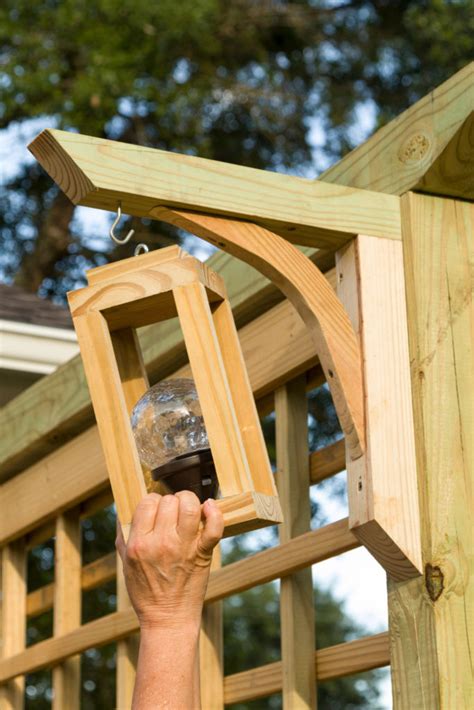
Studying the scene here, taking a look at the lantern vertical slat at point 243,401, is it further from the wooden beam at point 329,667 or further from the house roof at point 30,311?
the house roof at point 30,311

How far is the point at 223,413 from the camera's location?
1.71 m

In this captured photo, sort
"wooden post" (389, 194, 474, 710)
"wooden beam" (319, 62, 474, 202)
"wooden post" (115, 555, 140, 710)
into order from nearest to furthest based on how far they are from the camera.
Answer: "wooden post" (389, 194, 474, 710)
"wooden beam" (319, 62, 474, 202)
"wooden post" (115, 555, 140, 710)

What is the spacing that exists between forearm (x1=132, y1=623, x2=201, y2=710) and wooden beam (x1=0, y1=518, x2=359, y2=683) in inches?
20.2

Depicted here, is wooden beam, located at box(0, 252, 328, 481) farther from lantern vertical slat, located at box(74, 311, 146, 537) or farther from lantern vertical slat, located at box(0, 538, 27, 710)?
lantern vertical slat, located at box(74, 311, 146, 537)

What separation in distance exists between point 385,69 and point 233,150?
1576 millimetres

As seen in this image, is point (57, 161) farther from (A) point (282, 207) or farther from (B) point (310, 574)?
(B) point (310, 574)

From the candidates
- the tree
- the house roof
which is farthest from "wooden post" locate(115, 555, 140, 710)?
the tree

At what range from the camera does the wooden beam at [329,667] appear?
205 cm

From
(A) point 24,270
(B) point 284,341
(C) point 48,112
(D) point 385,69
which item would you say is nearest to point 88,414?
(B) point 284,341

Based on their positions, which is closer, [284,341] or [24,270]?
[284,341]

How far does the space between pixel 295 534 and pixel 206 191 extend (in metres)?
0.74

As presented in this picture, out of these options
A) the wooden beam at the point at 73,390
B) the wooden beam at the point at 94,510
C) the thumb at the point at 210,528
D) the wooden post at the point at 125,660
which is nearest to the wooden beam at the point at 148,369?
the wooden beam at the point at 73,390

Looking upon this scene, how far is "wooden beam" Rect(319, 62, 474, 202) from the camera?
190 centimetres

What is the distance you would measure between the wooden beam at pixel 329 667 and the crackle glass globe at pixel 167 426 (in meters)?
0.53
